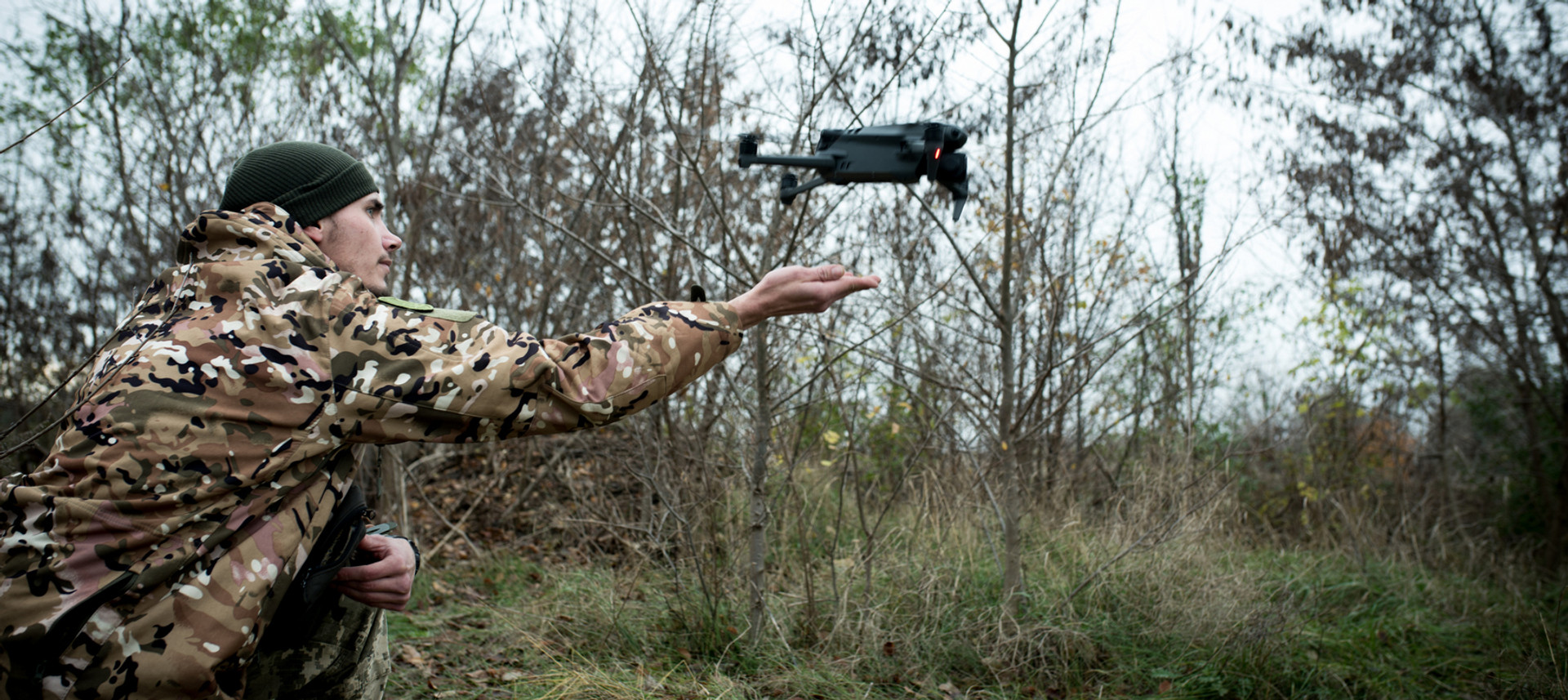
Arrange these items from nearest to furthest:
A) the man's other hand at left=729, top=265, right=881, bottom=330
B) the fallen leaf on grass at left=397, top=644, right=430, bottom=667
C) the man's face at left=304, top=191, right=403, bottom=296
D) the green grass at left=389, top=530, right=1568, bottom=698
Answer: the man's other hand at left=729, top=265, right=881, bottom=330
the man's face at left=304, top=191, right=403, bottom=296
the green grass at left=389, top=530, right=1568, bottom=698
the fallen leaf on grass at left=397, top=644, right=430, bottom=667

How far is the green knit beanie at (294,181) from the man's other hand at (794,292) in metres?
0.93

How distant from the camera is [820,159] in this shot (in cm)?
212

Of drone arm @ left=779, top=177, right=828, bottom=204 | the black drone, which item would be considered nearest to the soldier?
drone arm @ left=779, top=177, right=828, bottom=204

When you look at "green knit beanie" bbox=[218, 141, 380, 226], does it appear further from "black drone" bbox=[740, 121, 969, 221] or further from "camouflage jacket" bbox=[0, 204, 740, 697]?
"black drone" bbox=[740, 121, 969, 221]

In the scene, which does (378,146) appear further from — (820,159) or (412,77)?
(820,159)

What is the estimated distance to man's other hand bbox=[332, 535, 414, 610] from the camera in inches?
79.9

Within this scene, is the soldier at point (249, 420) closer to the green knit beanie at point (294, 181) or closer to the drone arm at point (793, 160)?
the green knit beanie at point (294, 181)

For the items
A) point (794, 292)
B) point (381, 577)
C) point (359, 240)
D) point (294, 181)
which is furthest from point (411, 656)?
point (794, 292)

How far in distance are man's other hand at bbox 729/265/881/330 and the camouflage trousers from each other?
3.88 ft

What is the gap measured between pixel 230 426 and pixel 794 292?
43.0 inches

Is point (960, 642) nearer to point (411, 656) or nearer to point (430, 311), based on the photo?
point (411, 656)

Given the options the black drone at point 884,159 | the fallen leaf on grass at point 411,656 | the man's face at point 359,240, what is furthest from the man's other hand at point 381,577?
the fallen leaf on grass at point 411,656

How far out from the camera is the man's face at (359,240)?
2.04m

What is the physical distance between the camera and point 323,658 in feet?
6.96
